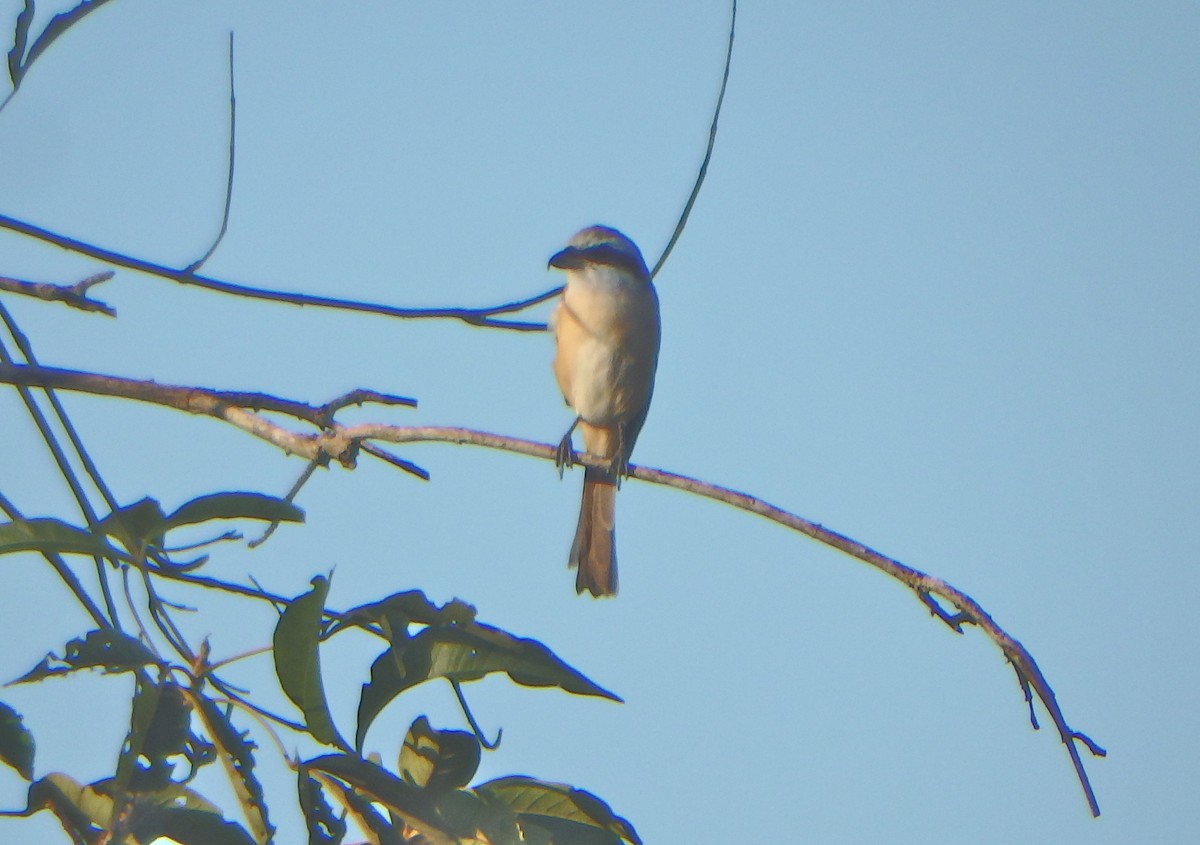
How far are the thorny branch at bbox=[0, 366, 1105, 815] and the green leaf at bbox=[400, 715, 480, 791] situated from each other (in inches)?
19.7

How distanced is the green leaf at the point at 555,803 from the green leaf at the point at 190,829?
11.0 inches

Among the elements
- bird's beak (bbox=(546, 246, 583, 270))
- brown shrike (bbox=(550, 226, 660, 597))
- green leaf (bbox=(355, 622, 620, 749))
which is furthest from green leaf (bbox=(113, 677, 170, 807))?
bird's beak (bbox=(546, 246, 583, 270))

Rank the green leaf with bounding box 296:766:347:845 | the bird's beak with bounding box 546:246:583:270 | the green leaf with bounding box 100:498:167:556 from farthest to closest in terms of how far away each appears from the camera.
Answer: the bird's beak with bounding box 546:246:583:270 < the green leaf with bounding box 100:498:167:556 < the green leaf with bounding box 296:766:347:845

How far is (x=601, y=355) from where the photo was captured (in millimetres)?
5934

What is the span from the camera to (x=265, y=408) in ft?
6.10

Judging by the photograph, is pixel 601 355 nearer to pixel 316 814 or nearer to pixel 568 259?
pixel 568 259

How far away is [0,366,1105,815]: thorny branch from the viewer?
159 centimetres

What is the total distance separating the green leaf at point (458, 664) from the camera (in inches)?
58.0

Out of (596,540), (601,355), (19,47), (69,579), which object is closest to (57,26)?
(19,47)

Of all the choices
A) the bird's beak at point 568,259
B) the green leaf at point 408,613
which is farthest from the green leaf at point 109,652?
the bird's beak at point 568,259

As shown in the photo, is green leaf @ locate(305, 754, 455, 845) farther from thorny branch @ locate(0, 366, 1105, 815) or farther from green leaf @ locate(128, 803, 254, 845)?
thorny branch @ locate(0, 366, 1105, 815)

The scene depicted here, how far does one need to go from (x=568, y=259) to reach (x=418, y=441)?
166 inches

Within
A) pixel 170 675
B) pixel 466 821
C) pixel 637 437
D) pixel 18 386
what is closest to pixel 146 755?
pixel 170 675

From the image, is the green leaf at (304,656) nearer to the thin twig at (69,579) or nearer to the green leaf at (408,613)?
the green leaf at (408,613)
